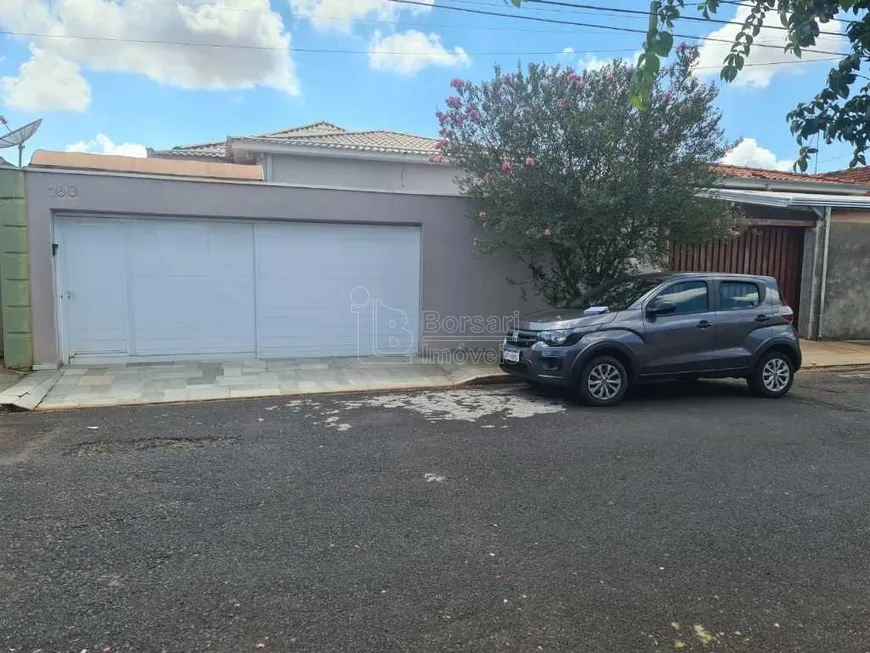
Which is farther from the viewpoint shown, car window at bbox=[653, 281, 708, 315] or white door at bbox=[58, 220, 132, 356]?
white door at bbox=[58, 220, 132, 356]

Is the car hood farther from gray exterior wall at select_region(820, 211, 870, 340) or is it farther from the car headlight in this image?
gray exterior wall at select_region(820, 211, 870, 340)

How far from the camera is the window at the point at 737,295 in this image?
8031mm

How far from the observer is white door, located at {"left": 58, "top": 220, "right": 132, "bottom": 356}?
30.5 feet

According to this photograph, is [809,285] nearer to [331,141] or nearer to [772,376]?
[772,376]

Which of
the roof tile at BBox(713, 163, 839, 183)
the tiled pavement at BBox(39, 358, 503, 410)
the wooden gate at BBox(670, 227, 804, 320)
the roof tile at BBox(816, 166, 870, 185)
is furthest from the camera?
the roof tile at BBox(816, 166, 870, 185)

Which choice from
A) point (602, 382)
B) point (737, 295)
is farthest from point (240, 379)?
point (737, 295)

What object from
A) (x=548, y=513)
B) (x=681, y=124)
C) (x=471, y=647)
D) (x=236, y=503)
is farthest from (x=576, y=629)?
(x=681, y=124)

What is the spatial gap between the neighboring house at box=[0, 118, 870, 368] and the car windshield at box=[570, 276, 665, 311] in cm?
293

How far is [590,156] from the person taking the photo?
9.16 meters

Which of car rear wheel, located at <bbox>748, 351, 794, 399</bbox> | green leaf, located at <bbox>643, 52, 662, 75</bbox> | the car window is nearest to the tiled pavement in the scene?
the car window

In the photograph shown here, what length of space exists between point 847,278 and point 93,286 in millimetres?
14900

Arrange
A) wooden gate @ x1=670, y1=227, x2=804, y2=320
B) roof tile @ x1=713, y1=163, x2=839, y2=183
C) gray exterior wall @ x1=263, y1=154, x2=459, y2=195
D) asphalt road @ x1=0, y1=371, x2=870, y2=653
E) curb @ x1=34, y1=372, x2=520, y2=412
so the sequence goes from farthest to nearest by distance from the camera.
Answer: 1. roof tile @ x1=713, y1=163, x2=839, y2=183
2. gray exterior wall @ x1=263, y1=154, x2=459, y2=195
3. wooden gate @ x1=670, y1=227, x2=804, y2=320
4. curb @ x1=34, y1=372, x2=520, y2=412
5. asphalt road @ x1=0, y1=371, x2=870, y2=653

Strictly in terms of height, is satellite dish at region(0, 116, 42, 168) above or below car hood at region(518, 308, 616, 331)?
above

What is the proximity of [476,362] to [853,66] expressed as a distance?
8345 millimetres
